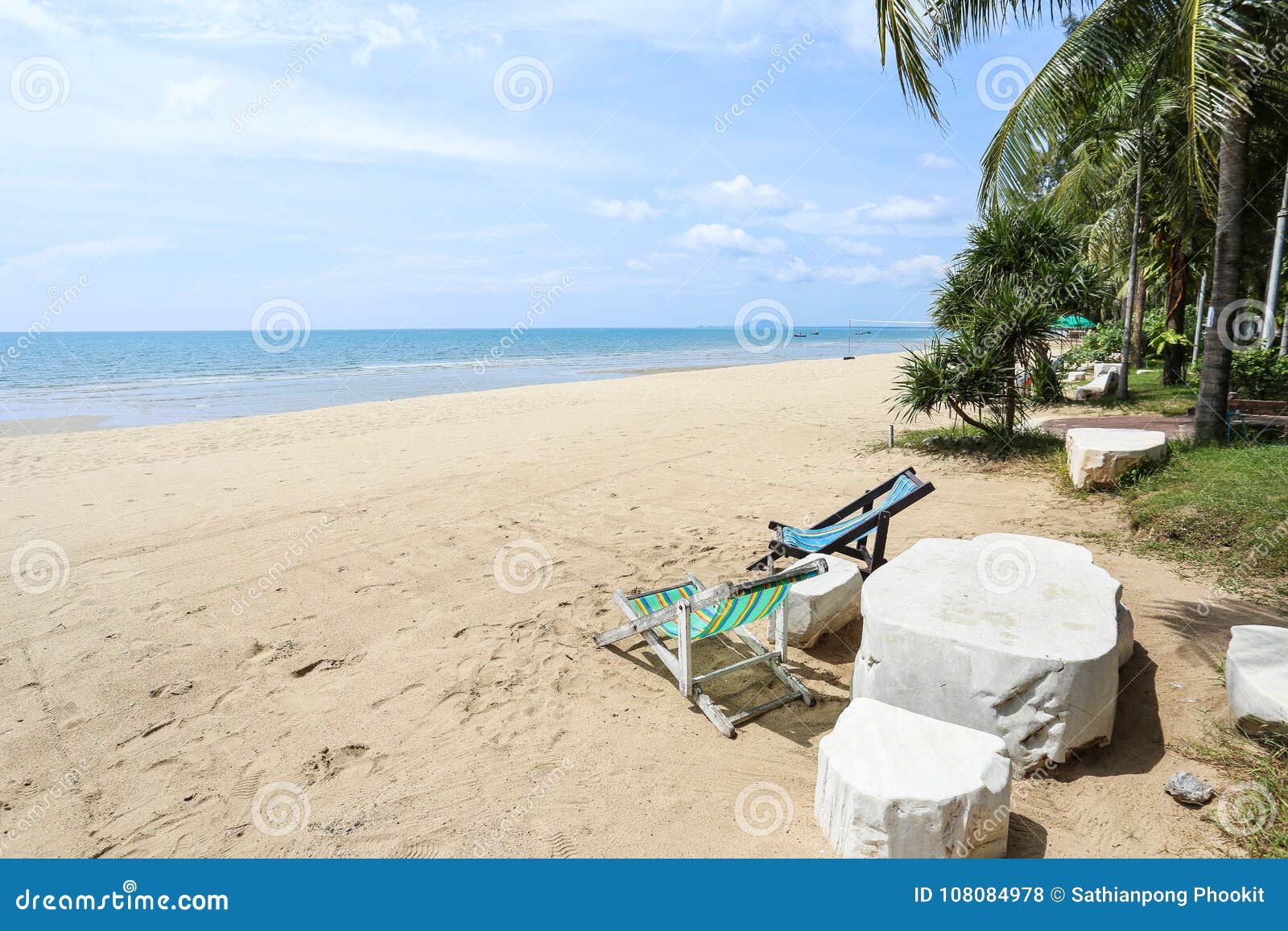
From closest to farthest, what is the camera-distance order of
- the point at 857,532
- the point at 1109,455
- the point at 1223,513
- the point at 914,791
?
1. the point at 914,791
2. the point at 857,532
3. the point at 1223,513
4. the point at 1109,455

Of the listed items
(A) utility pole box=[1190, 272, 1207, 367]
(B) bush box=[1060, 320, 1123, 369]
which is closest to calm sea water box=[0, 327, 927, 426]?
(B) bush box=[1060, 320, 1123, 369]

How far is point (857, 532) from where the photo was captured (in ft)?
15.0

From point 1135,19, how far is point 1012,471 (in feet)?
14.4

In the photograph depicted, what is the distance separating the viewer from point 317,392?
22969mm

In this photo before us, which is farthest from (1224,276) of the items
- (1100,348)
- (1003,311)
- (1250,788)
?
(1100,348)

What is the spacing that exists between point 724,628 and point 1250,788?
7.21 ft

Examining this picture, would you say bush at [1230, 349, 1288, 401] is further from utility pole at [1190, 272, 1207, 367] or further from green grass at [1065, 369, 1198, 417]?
utility pole at [1190, 272, 1207, 367]

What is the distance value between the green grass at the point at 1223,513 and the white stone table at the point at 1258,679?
1.57 m

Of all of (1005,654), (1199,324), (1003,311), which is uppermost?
(1003,311)

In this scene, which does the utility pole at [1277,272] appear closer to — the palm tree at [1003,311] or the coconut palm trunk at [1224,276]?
the palm tree at [1003,311]

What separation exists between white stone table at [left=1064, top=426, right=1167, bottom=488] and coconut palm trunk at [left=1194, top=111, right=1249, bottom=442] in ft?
3.32

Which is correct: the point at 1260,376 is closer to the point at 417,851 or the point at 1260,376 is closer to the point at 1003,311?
the point at 1003,311

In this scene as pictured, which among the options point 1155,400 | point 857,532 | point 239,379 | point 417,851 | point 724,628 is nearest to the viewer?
point 417,851
